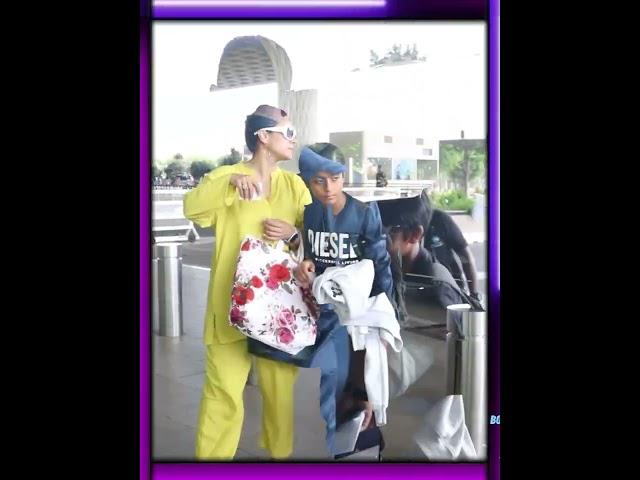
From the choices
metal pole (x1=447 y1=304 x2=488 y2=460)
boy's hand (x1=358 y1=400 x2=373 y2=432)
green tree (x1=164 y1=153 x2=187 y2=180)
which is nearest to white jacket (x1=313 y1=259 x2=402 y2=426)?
boy's hand (x1=358 y1=400 x2=373 y2=432)

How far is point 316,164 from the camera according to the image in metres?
2.20

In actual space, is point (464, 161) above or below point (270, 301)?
above

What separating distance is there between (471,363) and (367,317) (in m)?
0.36

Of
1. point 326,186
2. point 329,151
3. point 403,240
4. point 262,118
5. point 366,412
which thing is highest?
point 262,118

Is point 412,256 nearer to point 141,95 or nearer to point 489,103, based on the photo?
point 489,103

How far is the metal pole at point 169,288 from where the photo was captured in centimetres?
220

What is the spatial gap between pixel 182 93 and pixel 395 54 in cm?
69

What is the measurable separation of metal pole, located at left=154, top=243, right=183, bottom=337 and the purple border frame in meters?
0.08

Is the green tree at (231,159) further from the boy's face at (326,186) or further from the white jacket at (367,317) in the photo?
the white jacket at (367,317)

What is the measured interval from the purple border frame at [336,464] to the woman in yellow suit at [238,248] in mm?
74

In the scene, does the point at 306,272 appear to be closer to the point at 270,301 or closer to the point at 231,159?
the point at 270,301

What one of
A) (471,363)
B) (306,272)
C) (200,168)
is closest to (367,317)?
(306,272)

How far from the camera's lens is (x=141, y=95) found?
2.13 m

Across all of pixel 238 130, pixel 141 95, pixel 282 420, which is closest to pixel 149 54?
pixel 141 95
